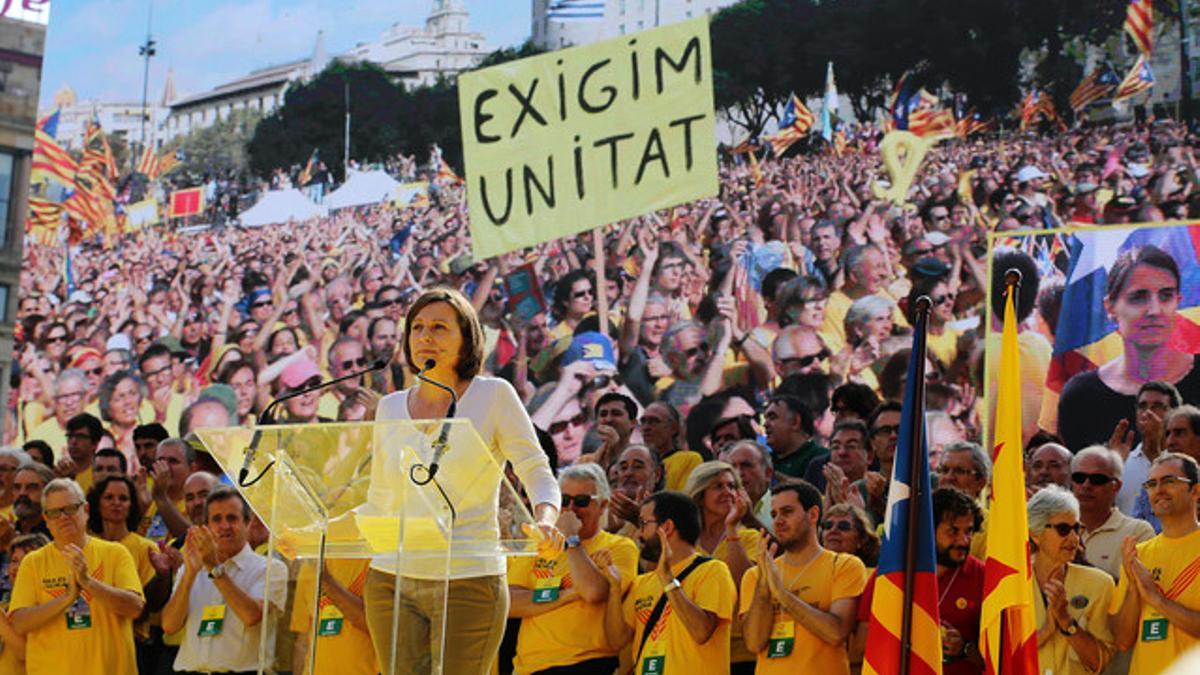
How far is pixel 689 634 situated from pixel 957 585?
97cm

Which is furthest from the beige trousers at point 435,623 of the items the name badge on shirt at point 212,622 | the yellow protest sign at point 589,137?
the yellow protest sign at point 589,137

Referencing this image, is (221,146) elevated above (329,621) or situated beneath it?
elevated above

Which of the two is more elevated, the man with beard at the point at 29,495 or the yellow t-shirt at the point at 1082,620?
the man with beard at the point at 29,495

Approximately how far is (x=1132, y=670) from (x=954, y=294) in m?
3.11

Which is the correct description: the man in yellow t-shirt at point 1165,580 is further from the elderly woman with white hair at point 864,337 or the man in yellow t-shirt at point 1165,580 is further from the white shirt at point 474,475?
the elderly woman with white hair at point 864,337

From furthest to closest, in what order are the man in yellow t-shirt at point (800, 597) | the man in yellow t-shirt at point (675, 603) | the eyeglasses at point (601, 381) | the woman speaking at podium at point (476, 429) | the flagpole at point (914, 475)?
the eyeglasses at point (601, 381) < the man in yellow t-shirt at point (675, 603) < the man in yellow t-shirt at point (800, 597) < the flagpole at point (914, 475) < the woman speaking at podium at point (476, 429)

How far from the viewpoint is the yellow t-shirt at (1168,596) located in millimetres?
5375

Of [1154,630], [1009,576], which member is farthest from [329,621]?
[1154,630]

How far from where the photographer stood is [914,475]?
201 inches

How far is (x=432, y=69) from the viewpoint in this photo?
10680 mm

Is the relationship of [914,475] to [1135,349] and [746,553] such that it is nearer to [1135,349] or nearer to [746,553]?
[746,553]

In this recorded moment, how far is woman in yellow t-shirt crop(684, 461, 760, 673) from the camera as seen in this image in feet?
20.6

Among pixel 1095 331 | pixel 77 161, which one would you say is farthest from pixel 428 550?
pixel 77 161

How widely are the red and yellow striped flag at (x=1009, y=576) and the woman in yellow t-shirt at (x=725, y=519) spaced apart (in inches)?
46.7
